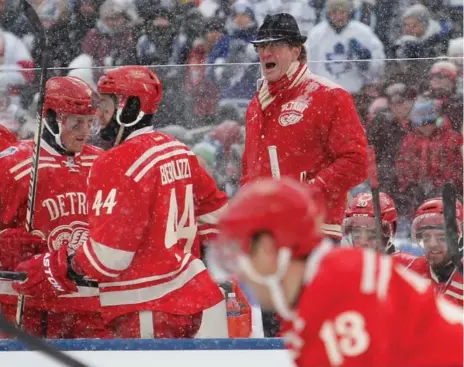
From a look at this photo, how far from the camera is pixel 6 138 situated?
4.85m

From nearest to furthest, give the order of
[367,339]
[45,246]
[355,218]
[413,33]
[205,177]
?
[367,339]
[205,177]
[45,246]
[355,218]
[413,33]

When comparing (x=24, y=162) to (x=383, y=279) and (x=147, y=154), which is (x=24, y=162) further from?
(x=383, y=279)

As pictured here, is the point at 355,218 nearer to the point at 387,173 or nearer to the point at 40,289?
the point at 387,173

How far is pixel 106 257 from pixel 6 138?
49.1 inches

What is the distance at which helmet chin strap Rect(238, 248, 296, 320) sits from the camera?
2.07 m

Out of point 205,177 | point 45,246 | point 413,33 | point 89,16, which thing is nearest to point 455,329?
point 205,177

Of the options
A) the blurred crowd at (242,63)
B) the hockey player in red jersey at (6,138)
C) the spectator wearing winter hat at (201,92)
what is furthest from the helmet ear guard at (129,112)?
the spectator wearing winter hat at (201,92)

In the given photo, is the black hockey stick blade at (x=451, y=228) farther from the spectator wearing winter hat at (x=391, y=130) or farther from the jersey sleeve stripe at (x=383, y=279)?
the jersey sleeve stripe at (x=383, y=279)

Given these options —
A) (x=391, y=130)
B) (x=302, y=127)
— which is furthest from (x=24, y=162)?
(x=391, y=130)

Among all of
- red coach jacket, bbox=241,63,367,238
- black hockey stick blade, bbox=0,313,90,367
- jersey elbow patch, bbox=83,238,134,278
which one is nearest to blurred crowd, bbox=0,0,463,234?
red coach jacket, bbox=241,63,367,238

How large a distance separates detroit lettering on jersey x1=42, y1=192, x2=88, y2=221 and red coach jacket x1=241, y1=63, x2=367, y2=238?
22.1 inches

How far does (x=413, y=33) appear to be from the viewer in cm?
609

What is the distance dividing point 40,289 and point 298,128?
3.20 feet

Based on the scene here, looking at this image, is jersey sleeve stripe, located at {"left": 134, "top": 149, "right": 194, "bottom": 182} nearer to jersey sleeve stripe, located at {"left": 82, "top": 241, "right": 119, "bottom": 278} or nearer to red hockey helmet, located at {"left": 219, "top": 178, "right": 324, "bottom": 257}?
jersey sleeve stripe, located at {"left": 82, "top": 241, "right": 119, "bottom": 278}
